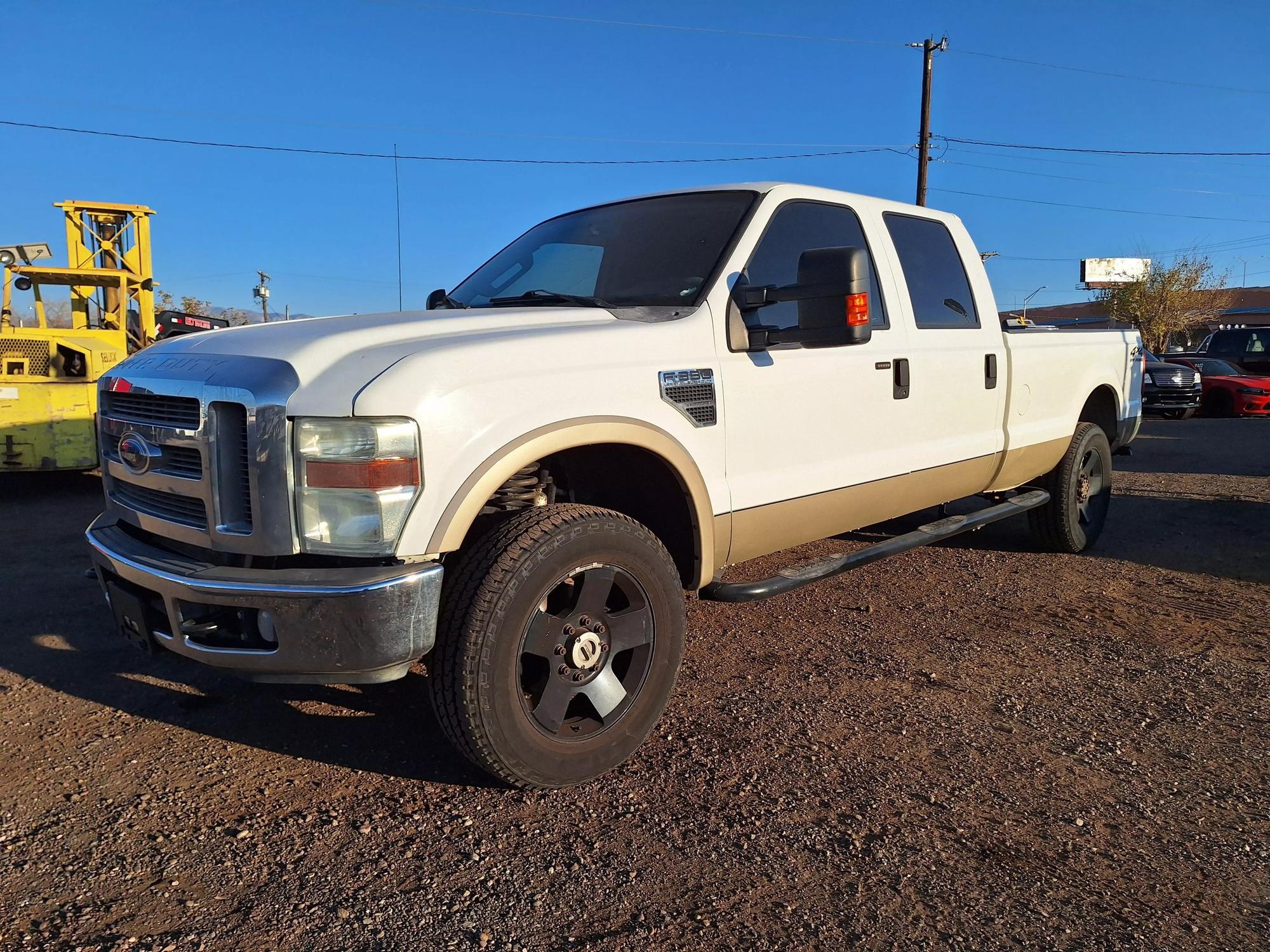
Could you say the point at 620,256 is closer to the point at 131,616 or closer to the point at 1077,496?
the point at 131,616

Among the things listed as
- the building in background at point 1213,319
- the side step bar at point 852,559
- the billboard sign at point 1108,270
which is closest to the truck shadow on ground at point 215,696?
the side step bar at point 852,559

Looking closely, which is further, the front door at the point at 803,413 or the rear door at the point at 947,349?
the rear door at the point at 947,349

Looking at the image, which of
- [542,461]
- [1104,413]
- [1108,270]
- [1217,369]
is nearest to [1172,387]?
[1217,369]

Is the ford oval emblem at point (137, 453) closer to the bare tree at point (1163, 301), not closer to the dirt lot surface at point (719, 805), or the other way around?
the dirt lot surface at point (719, 805)

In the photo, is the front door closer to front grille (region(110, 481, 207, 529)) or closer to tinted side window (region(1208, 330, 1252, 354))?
front grille (region(110, 481, 207, 529))

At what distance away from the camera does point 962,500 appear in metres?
7.78

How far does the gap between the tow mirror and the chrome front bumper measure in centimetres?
157

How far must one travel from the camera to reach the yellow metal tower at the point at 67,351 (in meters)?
7.86

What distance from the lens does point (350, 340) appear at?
2.61m

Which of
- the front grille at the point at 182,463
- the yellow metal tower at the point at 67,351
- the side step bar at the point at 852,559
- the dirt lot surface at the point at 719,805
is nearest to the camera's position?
the dirt lot surface at the point at 719,805

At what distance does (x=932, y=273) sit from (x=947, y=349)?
0.45 metres

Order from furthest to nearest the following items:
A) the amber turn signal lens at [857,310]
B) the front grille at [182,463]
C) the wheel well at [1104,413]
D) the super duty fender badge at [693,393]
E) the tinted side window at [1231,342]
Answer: the tinted side window at [1231,342]
the wheel well at [1104,413]
the amber turn signal lens at [857,310]
the super duty fender badge at [693,393]
the front grille at [182,463]

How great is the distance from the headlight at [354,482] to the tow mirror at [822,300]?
4.81 feet

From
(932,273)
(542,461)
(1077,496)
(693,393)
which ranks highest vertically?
(932,273)
